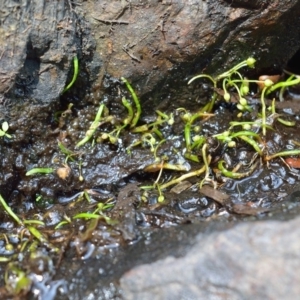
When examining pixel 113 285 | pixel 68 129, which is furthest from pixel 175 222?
pixel 68 129

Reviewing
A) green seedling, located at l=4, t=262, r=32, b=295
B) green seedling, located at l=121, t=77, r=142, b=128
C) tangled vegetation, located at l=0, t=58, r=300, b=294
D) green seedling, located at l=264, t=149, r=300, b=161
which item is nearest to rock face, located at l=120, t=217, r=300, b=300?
green seedling, located at l=4, t=262, r=32, b=295

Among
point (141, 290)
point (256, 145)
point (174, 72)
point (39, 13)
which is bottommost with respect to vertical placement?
point (256, 145)

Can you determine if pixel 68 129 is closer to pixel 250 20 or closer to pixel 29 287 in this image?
pixel 29 287

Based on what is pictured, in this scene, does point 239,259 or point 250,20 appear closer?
point 239,259

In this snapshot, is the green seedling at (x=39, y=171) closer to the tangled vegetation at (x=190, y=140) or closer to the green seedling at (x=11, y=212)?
the tangled vegetation at (x=190, y=140)

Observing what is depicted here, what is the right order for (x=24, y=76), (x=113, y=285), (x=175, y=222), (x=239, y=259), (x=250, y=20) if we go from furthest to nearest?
(x=250, y=20) → (x=24, y=76) → (x=175, y=222) → (x=113, y=285) → (x=239, y=259)

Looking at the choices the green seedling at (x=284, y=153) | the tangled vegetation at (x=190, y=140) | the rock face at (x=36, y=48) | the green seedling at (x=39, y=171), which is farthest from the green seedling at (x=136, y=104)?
the green seedling at (x=284, y=153)
